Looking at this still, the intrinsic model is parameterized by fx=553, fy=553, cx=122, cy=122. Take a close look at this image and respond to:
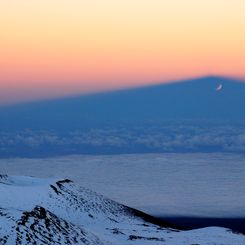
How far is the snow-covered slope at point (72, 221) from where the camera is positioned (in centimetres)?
4638

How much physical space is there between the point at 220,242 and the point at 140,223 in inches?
765

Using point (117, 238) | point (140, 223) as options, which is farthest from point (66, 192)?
point (117, 238)

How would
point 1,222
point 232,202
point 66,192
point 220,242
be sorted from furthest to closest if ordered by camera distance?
point 232,202 < point 66,192 < point 220,242 < point 1,222

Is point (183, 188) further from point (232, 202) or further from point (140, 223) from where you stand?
point (140, 223)

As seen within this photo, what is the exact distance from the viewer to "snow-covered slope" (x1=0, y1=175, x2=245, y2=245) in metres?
46.4

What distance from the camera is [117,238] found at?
190ft

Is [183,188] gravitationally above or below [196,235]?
above

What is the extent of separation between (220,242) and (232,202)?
312 feet

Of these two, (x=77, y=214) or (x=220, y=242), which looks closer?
(x=220, y=242)

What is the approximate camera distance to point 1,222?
45.1m

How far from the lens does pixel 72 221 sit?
6925 centimetres

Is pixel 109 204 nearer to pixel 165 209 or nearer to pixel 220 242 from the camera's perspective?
pixel 220 242

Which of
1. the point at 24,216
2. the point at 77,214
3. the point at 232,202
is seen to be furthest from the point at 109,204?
the point at 232,202

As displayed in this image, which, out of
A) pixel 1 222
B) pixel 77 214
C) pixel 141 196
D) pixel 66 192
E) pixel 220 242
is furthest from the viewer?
pixel 141 196
